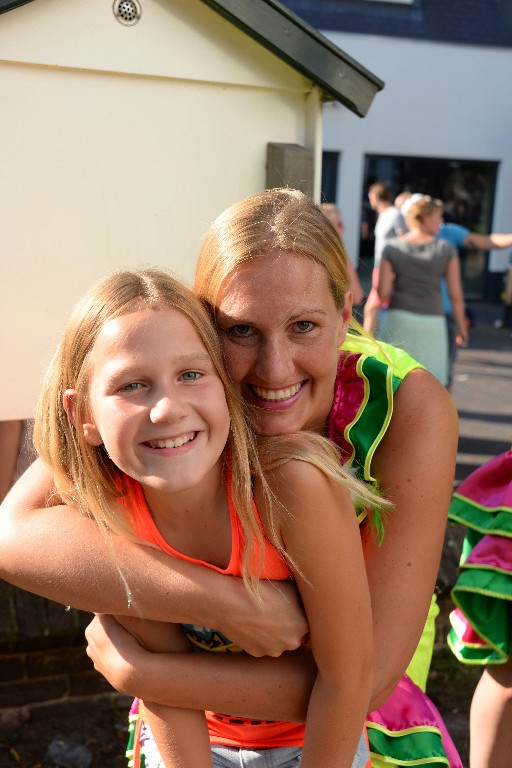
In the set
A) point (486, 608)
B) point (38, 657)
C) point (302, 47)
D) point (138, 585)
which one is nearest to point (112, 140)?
point (302, 47)

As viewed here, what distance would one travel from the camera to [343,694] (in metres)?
1.45

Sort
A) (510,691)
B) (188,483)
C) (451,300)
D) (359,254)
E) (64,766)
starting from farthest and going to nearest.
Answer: (359,254), (451,300), (64,766), (510,691), (188,483)

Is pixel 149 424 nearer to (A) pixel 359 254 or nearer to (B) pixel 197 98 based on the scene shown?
(B) pixel 197 98

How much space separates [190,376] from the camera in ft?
4.81

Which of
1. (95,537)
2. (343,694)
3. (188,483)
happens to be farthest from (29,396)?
(343,694)

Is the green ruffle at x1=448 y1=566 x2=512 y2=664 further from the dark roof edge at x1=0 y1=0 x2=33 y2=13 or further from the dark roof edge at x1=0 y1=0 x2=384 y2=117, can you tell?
the dark roof edge at x1=0 y1=0 x2=33 y2=13

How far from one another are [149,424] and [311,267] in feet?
1.57

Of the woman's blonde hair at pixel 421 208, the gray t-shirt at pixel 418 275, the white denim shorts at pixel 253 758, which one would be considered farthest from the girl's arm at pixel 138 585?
the woman's blonde hair at pixel 421 208

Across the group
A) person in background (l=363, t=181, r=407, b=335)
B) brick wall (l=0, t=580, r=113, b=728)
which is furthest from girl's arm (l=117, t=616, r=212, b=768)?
person in background (l=363, t=181, r=407, b=335)

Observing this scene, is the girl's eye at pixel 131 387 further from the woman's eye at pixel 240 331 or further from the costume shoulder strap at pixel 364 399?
the costume shoulder strap at pixel 364 399

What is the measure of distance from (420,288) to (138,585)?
186 inches

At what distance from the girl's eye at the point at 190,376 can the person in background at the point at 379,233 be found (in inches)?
156

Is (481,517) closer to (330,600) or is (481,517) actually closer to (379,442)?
(379,442)

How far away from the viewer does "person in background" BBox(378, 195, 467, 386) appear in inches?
231
